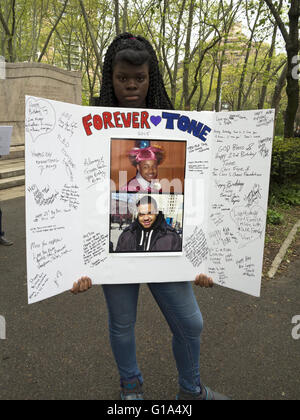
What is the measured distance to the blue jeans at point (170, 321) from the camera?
1.57 m

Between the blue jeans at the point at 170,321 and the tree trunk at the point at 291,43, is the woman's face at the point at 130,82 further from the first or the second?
the tree trunk at the point at 291,43

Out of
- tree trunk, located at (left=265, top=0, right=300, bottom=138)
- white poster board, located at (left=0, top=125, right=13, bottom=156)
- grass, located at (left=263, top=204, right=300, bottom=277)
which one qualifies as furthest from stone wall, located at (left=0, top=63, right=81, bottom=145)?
grass, located at (left=263, top=204, right=300, bottom=277)

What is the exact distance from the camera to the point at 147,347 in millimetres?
2596

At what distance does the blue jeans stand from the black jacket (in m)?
0.20

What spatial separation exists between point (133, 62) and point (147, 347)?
2.10 metres

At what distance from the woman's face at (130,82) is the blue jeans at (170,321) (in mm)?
892

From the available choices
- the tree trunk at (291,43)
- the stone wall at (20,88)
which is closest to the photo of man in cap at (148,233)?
the tree trunk at (291,43)

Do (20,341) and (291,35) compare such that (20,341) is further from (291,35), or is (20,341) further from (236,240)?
(291,35)

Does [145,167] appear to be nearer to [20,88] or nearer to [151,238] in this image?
[151,238]

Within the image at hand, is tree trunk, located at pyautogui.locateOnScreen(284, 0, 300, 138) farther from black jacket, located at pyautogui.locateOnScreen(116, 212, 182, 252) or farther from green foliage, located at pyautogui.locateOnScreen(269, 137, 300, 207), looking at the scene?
black jacket, located at pyautogui.locateOnScreen(116, 212, 182, 252)

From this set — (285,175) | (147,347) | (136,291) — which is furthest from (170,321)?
(285,175)

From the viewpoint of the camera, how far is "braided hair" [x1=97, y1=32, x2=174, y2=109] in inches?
58.7

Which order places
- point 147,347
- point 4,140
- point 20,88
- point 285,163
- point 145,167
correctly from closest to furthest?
point 145,167, point 147,347, point 4,140, point 285,163, point 20,88
